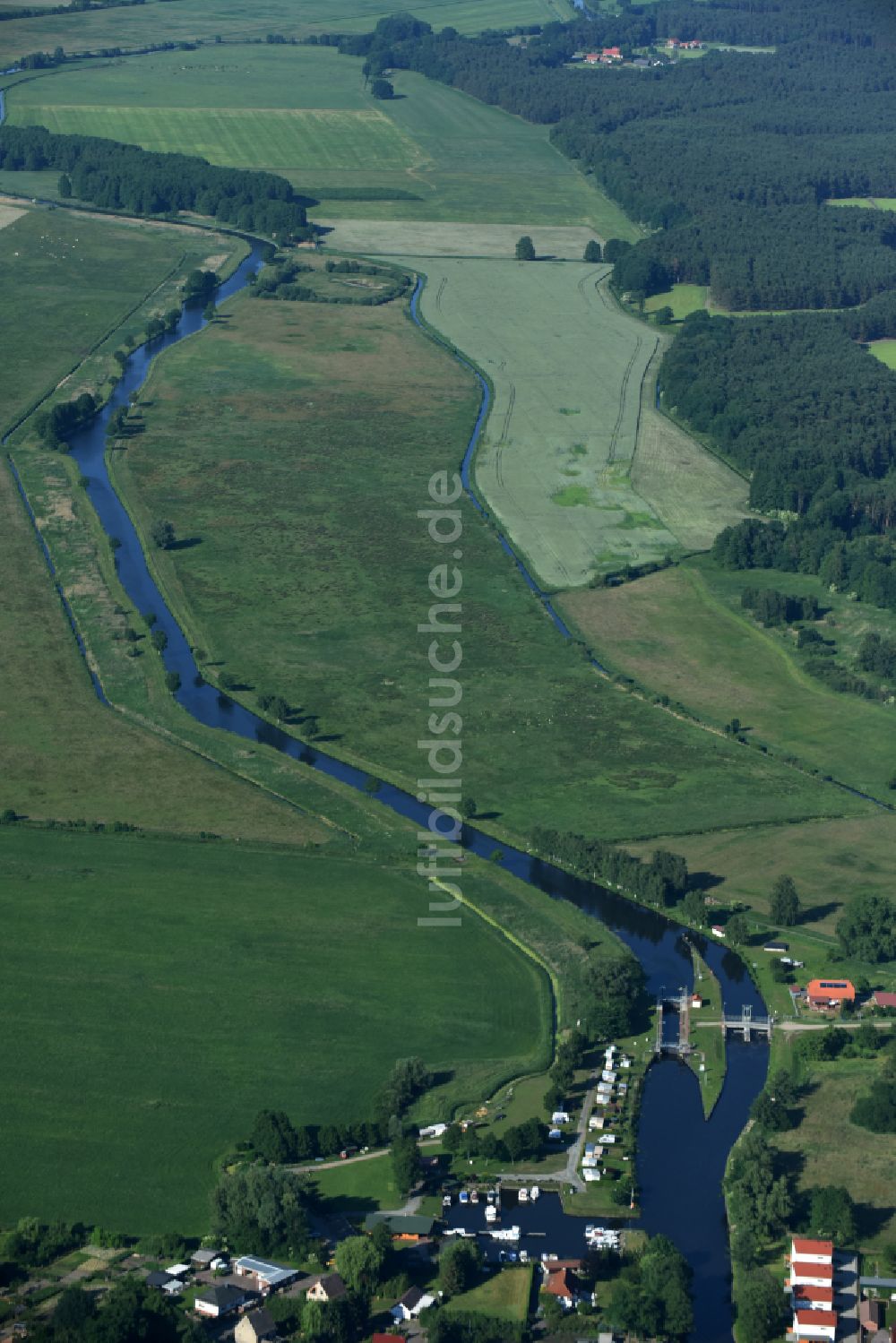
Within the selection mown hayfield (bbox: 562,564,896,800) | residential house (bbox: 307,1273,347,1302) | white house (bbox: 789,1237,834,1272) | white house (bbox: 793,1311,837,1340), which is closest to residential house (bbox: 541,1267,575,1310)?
residential house (bbox: 307,1273,347,1302)

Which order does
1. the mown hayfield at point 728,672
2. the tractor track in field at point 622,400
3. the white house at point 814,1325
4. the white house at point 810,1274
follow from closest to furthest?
the white house at point 814,1325, the white house at point 810,1274, the mown hayfield at point 728,672, the tractor track in field at point 622,400

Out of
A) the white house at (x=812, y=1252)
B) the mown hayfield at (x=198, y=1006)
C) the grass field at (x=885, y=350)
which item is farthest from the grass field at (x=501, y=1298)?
the grass field at (x=885, y=350)

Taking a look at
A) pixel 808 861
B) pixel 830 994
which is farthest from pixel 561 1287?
pixel 808 861

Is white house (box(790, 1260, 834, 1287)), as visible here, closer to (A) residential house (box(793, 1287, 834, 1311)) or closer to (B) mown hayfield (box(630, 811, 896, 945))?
(A) residential house (box(793, 1287, 834, 1311))

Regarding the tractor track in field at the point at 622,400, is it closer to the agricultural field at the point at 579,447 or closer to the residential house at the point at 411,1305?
the agricultural field at the point at 579,447

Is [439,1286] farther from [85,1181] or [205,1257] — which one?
[85,1181]

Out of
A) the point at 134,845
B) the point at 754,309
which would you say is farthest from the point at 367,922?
the point at 754,309
